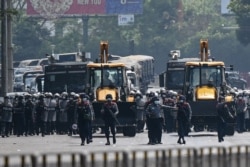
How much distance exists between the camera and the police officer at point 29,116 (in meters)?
50.9

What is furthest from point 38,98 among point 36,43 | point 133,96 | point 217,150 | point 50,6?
point 36,43

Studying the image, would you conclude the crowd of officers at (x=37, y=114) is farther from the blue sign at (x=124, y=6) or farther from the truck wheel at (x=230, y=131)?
the blue sign at (x=124, y=6)

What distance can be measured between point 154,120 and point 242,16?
62674 mm

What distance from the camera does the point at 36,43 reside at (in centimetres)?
12188

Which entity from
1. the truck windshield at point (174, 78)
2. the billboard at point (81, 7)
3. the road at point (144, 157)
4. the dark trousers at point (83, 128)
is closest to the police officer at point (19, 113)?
the dark trousers at point (83, 128)

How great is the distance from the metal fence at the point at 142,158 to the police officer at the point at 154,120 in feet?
56.1

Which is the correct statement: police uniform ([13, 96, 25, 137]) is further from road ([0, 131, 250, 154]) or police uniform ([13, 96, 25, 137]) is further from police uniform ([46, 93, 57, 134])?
police uniform ([46, 93, 57, 134])

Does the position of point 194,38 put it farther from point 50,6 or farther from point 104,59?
point 104,59

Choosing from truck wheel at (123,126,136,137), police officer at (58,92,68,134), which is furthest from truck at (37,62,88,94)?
truck wheel at (123,126,136,137)

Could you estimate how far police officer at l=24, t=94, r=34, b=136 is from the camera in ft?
167

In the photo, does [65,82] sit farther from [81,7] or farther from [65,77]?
[81,7]

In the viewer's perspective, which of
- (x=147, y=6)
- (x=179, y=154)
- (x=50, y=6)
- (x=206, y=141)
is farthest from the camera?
(x=147, y=6)

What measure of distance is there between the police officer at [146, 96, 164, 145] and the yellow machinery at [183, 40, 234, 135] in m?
6.12

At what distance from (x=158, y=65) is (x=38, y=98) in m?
77.1
